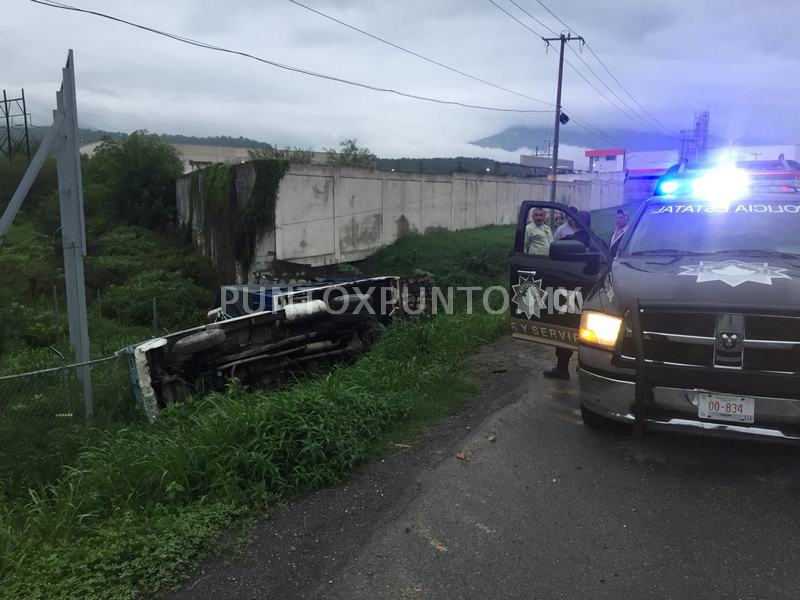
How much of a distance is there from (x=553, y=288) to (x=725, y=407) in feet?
7.46

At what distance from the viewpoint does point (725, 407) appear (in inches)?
136

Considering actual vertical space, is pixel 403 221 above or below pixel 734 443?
above

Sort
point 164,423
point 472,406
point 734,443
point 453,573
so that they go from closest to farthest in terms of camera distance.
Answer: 1. point 453,573
2. point 734,443
3. point 164,423
4. point 472,406

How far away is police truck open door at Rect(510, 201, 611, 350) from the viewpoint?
209 inches

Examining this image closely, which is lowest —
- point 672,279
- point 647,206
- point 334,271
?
point 334,271

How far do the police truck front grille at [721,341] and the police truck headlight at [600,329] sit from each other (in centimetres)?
16

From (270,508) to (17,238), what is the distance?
31.7 m

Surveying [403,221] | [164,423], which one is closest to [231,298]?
[164,423]

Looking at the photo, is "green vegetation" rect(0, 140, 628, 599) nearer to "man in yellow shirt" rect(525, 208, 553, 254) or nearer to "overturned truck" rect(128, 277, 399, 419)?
"overturned truck" rect(128, 277, 399, 419)

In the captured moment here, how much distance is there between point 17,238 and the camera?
95.1 ft

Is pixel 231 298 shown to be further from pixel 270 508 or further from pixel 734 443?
pixel 734 443

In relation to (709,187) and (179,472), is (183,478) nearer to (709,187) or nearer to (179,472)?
(179,472)

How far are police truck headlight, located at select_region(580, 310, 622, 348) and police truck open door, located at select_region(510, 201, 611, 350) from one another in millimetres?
1112

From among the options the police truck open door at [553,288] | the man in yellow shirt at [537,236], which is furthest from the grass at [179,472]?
the man in yellow shirt at [537,236]
